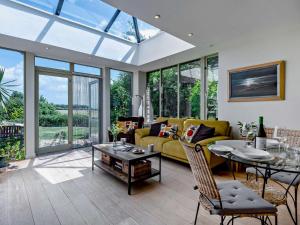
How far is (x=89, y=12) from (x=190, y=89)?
3.18 m

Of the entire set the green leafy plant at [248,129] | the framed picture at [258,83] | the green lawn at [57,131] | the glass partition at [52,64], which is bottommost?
the green lawn at [57,131]

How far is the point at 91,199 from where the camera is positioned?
2.29 meters

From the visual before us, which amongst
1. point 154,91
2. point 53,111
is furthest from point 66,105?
point 154,91

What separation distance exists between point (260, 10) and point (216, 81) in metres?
2.02

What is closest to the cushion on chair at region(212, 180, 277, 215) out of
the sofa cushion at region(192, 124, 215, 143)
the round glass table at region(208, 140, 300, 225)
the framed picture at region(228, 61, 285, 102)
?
the round glass table at region(208, 140, 300, 225)

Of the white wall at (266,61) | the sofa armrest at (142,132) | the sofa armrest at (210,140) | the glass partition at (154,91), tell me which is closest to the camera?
the white wall at (266,61)

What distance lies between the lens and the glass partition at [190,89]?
481 cm

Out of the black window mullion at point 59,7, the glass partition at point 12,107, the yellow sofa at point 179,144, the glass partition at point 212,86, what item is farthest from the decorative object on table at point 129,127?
the black window mullion at point 59,7

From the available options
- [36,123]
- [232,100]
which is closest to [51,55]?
[36,123]

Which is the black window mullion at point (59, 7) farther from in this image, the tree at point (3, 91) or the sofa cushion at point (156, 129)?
the sofa cushion at point (156, 129)

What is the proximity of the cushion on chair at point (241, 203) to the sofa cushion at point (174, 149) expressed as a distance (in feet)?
6.06

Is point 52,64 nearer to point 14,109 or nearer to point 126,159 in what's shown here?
point 14,109

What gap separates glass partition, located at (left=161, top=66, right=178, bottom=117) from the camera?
5.47 metres

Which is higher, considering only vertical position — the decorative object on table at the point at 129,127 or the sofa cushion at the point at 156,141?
the decorative object on table at the point at 129,127
